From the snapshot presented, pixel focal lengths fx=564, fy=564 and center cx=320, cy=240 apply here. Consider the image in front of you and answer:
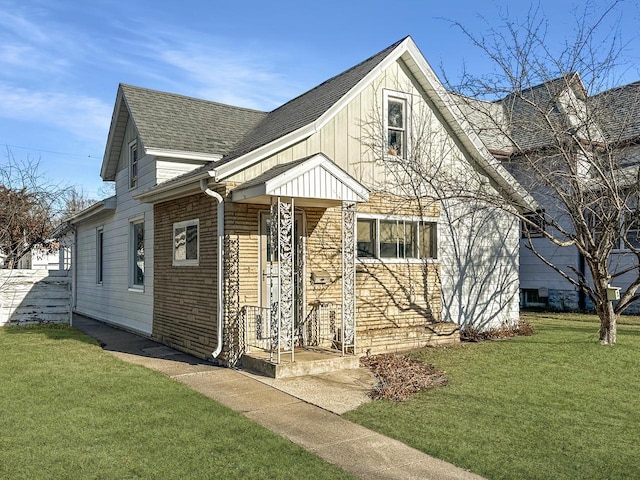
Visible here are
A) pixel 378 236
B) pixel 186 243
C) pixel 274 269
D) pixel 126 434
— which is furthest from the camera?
pixel 378 236

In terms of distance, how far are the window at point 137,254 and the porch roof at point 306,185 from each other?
520 centimetres

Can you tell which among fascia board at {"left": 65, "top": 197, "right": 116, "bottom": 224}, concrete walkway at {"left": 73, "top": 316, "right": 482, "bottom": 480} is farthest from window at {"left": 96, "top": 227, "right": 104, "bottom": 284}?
concrete walkway at {"left": 73, "top": 316, "right": 482, "bottom": 480}

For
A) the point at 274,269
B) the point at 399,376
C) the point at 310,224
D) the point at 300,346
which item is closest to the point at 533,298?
the point at 310,224

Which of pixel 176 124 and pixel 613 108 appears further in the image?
pixel 176 124

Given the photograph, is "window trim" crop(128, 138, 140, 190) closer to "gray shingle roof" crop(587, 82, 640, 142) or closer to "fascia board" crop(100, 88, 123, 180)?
"fascia board" crop(100, 88, 123, 180)

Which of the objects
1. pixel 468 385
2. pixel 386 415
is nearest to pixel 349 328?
pixel 468 385

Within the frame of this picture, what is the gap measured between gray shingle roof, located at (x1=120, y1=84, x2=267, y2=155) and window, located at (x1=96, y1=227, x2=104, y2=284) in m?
4.82

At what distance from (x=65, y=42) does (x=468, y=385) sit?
10.9 meters

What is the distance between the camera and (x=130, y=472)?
4.77 metres

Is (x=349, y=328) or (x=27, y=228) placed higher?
(x=27, y=228)

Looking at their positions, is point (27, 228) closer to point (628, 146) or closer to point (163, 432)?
point (163, 432)

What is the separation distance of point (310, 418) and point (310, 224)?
4.61 m

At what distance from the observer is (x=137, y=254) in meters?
13.9

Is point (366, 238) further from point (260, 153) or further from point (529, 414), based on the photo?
point (529, 414)
